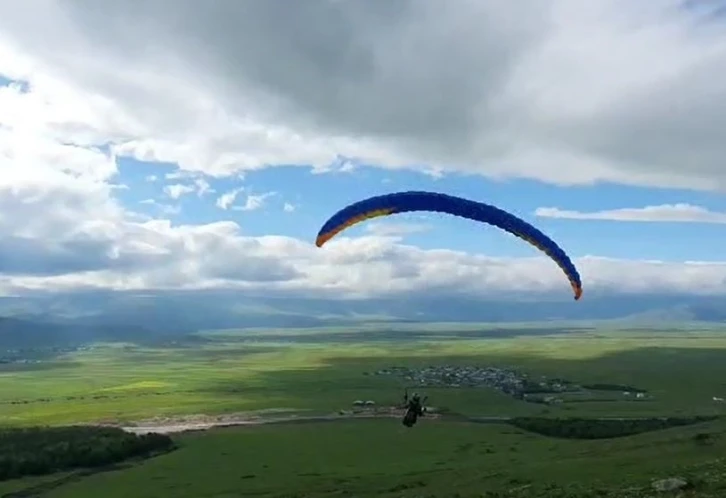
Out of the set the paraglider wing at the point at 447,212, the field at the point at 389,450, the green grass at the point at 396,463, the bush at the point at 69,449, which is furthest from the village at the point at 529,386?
the paraglider wing at the point at 447,212

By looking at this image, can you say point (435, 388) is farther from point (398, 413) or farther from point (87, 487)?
point (87, 487)

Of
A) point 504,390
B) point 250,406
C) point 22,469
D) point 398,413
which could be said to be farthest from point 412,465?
point 504,390

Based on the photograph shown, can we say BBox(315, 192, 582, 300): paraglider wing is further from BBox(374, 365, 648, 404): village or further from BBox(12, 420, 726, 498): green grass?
BBox(374, 365, 648, 404): village

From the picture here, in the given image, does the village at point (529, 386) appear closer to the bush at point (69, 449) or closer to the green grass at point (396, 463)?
the green grass at point (396, 463)

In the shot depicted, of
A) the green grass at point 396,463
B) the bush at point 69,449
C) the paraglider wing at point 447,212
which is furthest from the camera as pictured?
the bush at point 69,449

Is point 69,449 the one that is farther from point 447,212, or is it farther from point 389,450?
point 447,212
